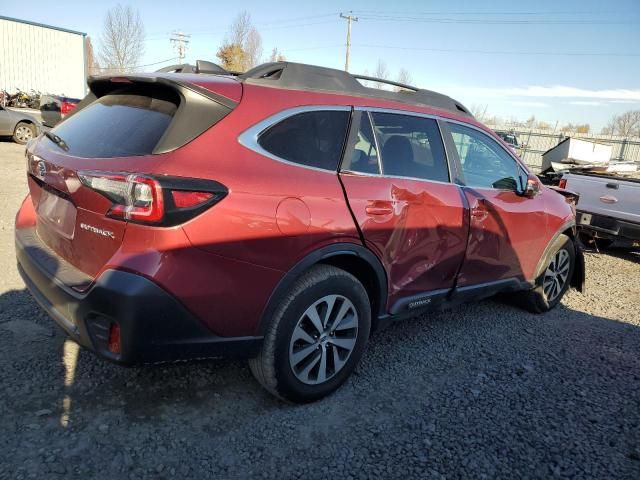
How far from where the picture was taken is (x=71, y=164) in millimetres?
2453

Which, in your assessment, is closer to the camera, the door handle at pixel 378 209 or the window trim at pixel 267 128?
the window trim at pixel 267 128

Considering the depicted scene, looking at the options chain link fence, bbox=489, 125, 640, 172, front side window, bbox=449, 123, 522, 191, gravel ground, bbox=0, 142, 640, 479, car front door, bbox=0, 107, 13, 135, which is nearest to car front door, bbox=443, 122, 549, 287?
front side window, bbox=449, 123, 522, 191

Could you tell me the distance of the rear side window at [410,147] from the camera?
3.11 m

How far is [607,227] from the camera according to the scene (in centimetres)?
682

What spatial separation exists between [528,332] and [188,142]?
11.1 ft

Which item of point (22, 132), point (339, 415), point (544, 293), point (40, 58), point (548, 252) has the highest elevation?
point (40, 58)

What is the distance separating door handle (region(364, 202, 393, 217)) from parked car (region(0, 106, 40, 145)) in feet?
50.7

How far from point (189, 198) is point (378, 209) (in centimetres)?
117

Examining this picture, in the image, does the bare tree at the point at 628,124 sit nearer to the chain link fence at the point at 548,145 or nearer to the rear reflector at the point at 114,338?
the chain link fence at the point at 548,145

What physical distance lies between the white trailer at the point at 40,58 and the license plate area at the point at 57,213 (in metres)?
35.7

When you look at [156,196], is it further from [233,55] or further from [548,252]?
[233,55]

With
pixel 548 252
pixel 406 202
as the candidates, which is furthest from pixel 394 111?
pixel 548 252

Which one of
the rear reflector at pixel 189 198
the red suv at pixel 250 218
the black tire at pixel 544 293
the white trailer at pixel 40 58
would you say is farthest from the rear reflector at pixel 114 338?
the white trailer at pixel 40 58

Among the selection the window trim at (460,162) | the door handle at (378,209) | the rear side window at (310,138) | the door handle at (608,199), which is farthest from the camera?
the door handle at (608,199)
